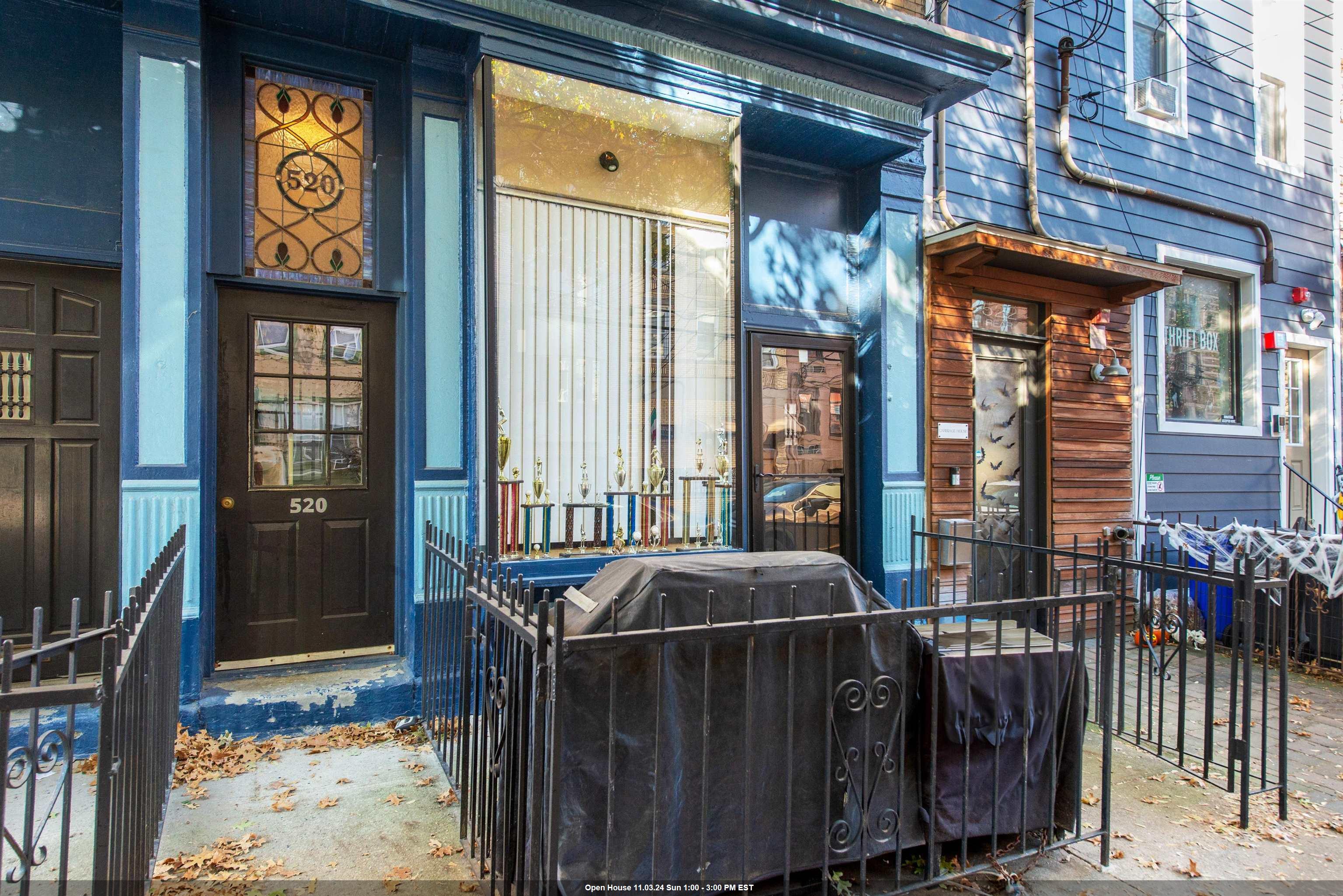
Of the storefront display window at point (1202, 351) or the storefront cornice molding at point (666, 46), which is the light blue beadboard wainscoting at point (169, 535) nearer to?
the storefront cornice molding at point (666, 46)

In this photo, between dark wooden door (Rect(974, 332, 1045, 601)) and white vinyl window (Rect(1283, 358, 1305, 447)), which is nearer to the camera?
dark wooden door (Rect(974, 332, 1045, 601))

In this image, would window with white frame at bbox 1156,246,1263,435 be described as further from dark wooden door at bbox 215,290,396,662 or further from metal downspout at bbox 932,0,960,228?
dark wooden door at bbox 215,290,396,662

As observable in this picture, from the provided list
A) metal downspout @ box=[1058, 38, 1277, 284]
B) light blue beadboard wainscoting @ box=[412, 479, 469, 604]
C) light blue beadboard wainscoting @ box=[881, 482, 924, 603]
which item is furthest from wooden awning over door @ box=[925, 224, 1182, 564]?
light blue beadboard wainscoting @ box=[412, 479, 469, 604]

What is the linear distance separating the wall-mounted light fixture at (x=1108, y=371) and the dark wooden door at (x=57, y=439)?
27.5 feet

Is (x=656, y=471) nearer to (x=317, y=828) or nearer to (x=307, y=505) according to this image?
(x=307, y=505)

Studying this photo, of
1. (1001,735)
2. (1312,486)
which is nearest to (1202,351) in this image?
(1312,486)

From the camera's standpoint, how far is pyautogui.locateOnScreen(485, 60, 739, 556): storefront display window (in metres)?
5.08

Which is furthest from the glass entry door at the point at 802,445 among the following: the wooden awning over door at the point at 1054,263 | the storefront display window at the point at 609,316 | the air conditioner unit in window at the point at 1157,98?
the air conditioner unit in window at the point at 1157,98

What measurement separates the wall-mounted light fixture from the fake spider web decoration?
5.22 ft

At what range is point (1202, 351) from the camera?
9.02m

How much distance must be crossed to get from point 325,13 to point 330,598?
12.0 feet

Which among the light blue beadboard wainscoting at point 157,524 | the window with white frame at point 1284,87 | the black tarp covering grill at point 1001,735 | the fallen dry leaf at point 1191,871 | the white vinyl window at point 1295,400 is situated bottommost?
the fallen dry leaf at point 1191,871

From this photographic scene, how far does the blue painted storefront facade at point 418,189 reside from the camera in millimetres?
4203

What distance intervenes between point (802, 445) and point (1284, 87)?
30.3 feet
